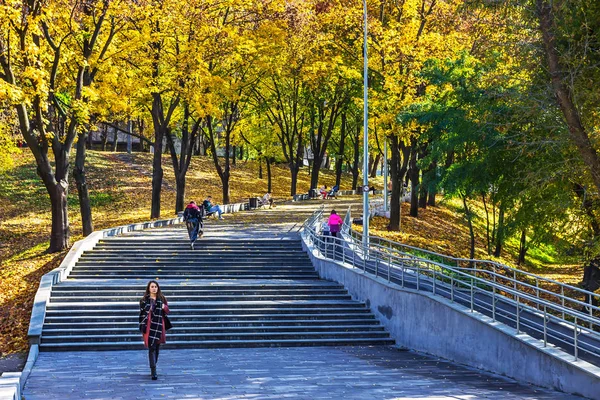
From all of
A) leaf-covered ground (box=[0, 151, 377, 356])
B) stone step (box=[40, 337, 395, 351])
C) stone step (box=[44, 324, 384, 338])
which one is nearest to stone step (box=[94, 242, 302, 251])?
leaf-covered ground (box=[0, 151, 377, 356])

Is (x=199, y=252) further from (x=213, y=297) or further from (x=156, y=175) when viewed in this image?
(x=156, y=175)

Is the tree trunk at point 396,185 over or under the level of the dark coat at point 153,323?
over

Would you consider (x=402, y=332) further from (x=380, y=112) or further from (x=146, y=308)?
(x=380, y=112)

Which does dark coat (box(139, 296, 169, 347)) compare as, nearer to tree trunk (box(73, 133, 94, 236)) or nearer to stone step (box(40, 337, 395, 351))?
stone step (box(40, 337, 395, 351))

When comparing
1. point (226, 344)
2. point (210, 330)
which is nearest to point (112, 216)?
point (210, 330)

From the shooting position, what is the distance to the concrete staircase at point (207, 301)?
57.3ft

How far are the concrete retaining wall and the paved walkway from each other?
0.92ft

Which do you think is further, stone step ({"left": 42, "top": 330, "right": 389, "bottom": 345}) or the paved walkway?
stone step ({"left": 42, "top": 330, "right": 389, "bottom": 345})

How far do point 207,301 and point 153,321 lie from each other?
727 centimetres

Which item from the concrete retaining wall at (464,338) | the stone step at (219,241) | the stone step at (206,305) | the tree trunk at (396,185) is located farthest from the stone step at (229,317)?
the tree trunk at (396,185)

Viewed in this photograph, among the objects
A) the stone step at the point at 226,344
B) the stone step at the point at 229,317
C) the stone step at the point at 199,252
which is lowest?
the stone step at the point at 226,344

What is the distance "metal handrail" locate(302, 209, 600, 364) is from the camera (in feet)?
38.3

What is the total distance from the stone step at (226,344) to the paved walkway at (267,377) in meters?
0.40

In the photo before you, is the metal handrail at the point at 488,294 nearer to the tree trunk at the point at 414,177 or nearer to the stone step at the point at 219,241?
the stone step at the point at 219,241
